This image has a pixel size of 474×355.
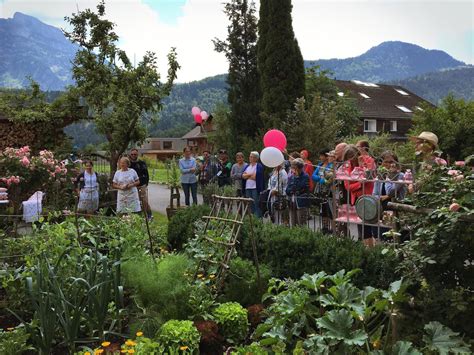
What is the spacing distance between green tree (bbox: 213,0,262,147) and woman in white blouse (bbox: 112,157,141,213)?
8050mm

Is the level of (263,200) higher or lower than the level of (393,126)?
lower

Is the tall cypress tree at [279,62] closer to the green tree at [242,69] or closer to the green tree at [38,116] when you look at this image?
the green tree at [242,69]

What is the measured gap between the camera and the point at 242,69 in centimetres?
1641

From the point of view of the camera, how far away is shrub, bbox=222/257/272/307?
4.38 m

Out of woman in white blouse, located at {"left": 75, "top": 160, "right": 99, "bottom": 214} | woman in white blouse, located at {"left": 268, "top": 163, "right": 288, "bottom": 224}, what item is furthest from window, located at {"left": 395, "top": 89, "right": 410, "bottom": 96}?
woman in white blouse, located at {"left": 75, "top": 160, "right": 99, "bottom": 214}

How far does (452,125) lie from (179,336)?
1185cm

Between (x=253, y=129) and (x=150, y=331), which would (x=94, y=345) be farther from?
(x=253, y=129)

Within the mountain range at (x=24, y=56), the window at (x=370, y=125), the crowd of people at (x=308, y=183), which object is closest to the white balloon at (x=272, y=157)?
the crowd of people at (x=308, y=183)

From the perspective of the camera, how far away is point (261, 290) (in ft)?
14.4

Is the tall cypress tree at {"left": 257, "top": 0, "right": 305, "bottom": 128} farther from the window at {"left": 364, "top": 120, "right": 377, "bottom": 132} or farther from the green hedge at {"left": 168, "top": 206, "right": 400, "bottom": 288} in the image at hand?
the window at {"left": 364, "top": 120, "right": 377, "bottom": 132}

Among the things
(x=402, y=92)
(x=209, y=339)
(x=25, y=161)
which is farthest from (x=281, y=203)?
(x=402, y=92)

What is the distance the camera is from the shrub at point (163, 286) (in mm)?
3791

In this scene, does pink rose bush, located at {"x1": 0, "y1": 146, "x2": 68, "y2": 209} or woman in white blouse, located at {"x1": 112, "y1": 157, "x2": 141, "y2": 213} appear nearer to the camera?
woman in white blouse, located at {"x1": 112, "y1": 157, "x2": 141, "y2": 213}

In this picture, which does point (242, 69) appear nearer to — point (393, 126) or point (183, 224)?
point (183, 224)
